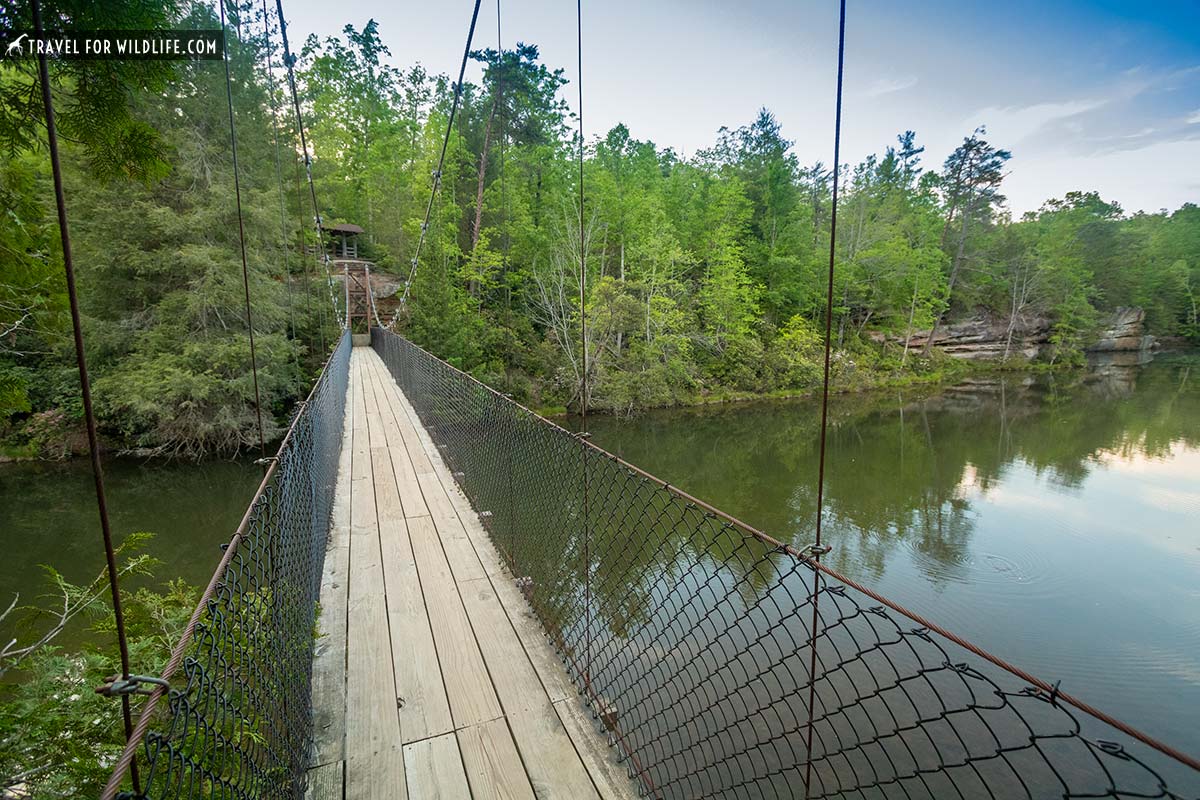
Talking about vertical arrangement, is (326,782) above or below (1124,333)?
below

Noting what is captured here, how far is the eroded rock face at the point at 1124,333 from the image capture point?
22.2 m

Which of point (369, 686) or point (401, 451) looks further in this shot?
point (401, 451)

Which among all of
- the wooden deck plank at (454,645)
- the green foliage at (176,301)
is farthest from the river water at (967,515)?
the wooden deck plank at (454,645)

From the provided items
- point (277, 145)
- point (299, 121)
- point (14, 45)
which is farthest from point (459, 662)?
point (277, 145)

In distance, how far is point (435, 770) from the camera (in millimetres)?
1137

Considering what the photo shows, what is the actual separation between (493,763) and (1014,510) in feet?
25.8

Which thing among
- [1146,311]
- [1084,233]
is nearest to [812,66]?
[1084,233]

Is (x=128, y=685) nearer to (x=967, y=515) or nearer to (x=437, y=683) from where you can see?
(x=437, y=683)

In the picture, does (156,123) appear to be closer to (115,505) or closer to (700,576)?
(115,505)

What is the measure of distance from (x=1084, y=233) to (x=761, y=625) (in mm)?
26029

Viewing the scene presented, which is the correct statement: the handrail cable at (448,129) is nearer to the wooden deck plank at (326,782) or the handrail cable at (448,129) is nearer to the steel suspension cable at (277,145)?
the steel suspension cable at (277,145)

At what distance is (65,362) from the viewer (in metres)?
8.23

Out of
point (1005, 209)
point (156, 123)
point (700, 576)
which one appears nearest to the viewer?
point (700, 576)

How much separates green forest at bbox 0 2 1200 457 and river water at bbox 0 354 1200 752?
1.34 metres
